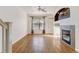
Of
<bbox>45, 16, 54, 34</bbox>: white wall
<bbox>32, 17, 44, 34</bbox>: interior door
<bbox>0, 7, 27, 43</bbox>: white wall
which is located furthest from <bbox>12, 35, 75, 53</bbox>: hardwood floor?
<bbox>45, 16, 54, 34</bbox>: white wall

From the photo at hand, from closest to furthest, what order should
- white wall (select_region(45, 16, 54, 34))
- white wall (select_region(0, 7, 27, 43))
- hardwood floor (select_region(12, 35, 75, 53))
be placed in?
1. hardwood floor (select_region(12, 35, 75, 53))
2. white wall (select_region(0, 7, 27, 43))
3. white wall (select_region(45, 16, 54, 34))

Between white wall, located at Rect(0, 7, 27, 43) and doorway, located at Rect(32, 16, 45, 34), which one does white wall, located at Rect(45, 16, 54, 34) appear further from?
white wall, located at Rect(0, 7, 27, 43)

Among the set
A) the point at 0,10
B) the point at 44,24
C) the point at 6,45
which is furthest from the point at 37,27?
the point at 6,45

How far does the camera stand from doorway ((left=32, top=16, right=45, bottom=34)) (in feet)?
40.2

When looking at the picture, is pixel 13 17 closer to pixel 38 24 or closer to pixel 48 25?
pixel 38 24

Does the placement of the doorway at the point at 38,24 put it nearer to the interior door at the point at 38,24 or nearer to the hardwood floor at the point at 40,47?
the interior door at the point at 38,24

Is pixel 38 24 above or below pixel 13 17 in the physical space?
below

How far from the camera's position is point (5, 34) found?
1530 millimetres

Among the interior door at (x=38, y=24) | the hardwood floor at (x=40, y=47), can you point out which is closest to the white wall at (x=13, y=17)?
the hardwood floor at (x=40, y=47)

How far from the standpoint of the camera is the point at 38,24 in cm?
1212

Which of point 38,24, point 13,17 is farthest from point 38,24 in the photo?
point 13,17
